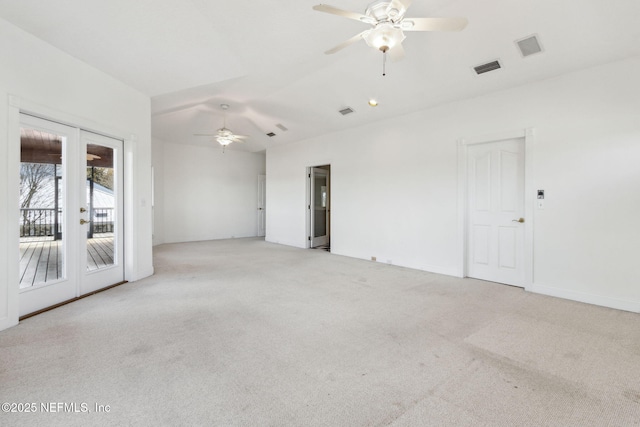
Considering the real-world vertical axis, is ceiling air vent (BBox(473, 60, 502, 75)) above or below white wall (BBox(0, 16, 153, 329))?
above

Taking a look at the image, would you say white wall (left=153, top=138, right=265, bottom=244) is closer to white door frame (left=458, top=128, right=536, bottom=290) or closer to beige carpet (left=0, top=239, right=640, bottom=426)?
beige carpet (left=0, top=239, right=640, bottom=426)

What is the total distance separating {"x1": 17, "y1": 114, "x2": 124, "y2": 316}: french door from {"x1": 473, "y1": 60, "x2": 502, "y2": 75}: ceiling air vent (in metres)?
5.17

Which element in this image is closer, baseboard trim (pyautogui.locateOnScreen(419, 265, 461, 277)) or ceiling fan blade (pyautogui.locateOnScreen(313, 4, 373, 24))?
ceiling fan blade (pyautogui.locateOnScreen(313, 4, 373, 24))

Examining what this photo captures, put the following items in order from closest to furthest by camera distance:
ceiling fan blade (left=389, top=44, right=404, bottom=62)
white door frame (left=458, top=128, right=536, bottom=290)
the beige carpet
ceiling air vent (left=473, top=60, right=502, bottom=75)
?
the beige carpet < ceiling fan blade (left=389, top=44, right=404, bottom=62) < ceiling air vent (left=473, top=60, right=502, bottom=75) < white door frame (left=458, top=128, right=536, bottom=290)

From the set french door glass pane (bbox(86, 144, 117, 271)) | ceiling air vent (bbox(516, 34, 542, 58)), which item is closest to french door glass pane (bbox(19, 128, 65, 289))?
french door glass pane (bbox(86, 144, 117, 271))

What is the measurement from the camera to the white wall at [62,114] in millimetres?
2914

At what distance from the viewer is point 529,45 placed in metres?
3.59

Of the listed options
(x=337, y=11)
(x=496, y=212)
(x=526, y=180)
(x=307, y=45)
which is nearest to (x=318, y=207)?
(x=496, y=212)

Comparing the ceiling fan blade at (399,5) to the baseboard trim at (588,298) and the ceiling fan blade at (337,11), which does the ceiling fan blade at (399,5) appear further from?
the baseboard trim at (588,298)

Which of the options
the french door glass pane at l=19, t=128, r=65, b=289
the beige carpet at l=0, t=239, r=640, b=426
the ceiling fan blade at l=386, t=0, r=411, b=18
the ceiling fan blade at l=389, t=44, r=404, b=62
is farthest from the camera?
the french door glass pane at l=19, t=128, r=65, b=289

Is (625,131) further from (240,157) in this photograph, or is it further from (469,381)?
(240,157)

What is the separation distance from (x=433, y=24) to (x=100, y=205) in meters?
4.56

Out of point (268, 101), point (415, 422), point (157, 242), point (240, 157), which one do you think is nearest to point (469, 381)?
point (415, 422)

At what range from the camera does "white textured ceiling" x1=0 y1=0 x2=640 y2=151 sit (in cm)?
312
